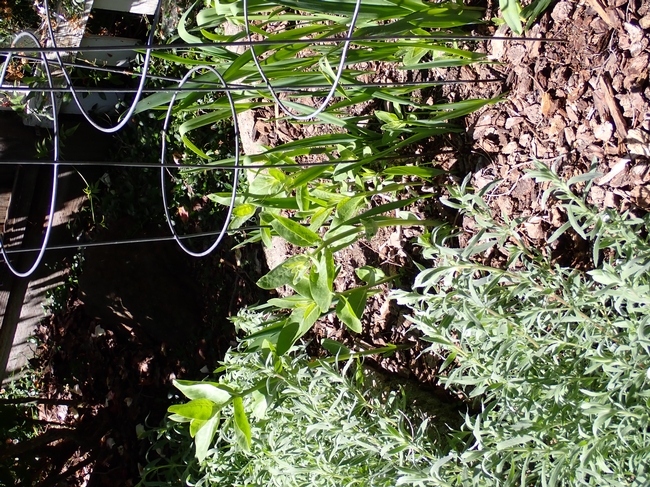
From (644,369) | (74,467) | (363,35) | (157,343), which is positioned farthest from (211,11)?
(74,467)

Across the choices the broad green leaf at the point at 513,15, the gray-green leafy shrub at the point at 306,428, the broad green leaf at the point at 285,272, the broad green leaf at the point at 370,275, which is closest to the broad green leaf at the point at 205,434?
the gray-green leafy shrub at the point at 306,428

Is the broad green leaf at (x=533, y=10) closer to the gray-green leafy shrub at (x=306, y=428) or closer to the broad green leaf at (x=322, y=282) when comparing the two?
the broad green leaf at (x=322, y=282)

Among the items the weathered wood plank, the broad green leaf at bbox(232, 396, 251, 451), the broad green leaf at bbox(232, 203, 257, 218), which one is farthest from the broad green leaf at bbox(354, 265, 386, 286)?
the weathered wood plank

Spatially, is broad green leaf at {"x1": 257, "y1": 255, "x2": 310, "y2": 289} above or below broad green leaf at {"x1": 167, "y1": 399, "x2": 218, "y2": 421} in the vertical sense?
above

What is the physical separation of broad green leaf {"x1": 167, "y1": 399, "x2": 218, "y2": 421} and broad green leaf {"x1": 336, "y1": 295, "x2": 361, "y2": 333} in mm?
408

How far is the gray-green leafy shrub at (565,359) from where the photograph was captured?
1.03 meters

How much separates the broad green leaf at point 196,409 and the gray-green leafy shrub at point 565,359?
54 centimetres

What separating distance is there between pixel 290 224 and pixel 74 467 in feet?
7.87

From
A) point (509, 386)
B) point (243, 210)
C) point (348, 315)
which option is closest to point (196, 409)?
point (348, 315)

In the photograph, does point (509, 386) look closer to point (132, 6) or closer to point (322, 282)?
point (322, 282)

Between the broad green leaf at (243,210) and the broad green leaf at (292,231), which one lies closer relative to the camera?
the broad green leaf at (292,231)

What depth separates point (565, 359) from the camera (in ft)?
4.25

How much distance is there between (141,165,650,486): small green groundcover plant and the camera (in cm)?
106

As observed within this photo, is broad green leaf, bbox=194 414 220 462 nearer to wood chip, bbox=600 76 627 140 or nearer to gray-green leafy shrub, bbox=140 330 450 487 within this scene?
gray-green leafy shrub, bbox=140 330 450 487
